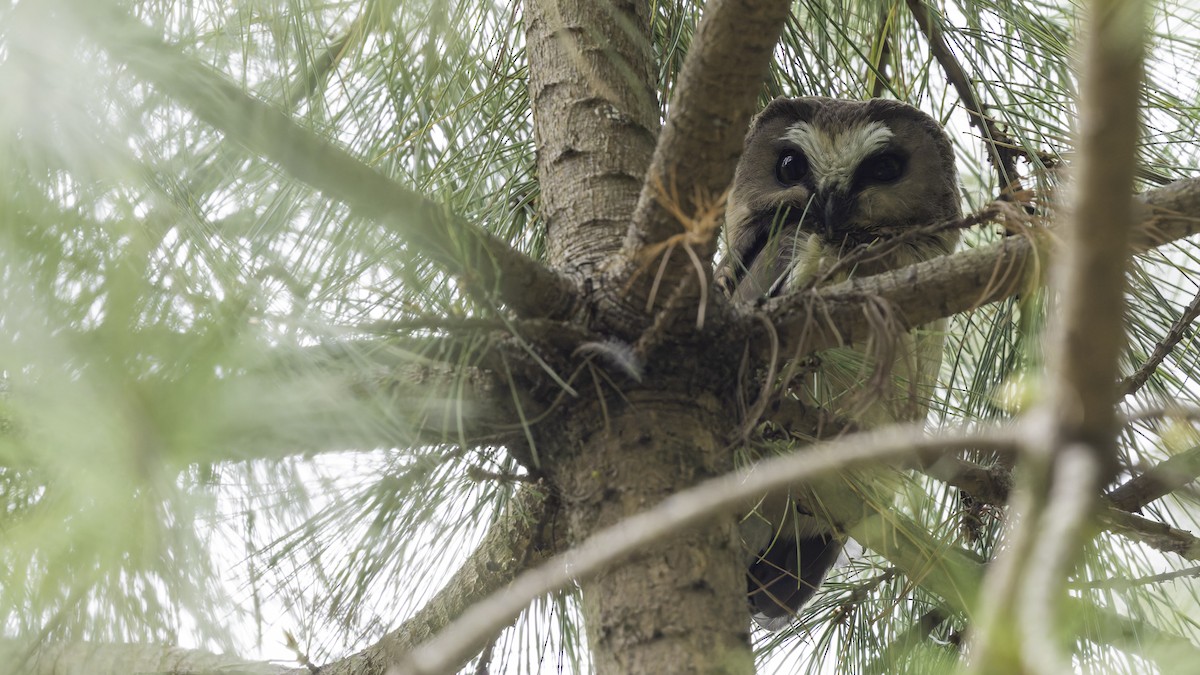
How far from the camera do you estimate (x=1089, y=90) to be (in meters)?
0.67

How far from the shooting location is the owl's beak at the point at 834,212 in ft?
8.66

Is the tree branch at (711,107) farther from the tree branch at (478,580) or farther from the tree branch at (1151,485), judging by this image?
the tree branch at (1151,485)

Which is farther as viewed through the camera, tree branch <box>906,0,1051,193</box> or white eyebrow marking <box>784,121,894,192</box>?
white eyebrow marking <box>784,121,894,192</box>

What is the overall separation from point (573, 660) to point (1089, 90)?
1.68 m

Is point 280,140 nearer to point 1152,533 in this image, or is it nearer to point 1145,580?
point 1152,533

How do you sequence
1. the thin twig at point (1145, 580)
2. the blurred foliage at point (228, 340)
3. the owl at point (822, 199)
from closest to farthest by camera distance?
the blurred foliage at point (228, 340) < the thin twig at point (1145, 580) < the owl at point (822, 199)

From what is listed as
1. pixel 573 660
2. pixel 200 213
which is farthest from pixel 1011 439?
pixel 573 660

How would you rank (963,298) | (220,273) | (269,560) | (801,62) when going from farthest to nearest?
(801,62)
(269,560)
(963,298)
(220,273)

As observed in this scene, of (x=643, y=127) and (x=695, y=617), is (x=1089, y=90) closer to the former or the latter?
(x=695, y=617)

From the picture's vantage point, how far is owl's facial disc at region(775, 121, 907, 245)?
2.69 m

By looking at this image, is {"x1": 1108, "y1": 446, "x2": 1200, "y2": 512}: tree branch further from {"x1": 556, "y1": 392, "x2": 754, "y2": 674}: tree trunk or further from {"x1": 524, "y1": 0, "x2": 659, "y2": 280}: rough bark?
{"x1": 524, "y1": 0, "x2": 659, "y2": 280}: rough bark

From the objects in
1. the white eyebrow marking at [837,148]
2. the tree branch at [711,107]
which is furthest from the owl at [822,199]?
the tree branch at [711,107]

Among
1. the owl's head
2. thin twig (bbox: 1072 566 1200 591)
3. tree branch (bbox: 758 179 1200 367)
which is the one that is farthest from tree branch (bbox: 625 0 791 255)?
the owl's head

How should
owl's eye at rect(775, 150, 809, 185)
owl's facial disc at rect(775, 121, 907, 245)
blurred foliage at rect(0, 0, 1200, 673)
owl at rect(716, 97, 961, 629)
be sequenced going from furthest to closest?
1. owl's eye at rect(775, 150, 809, 185)
2. owl's facial disc at rect(775, 121, 907, 245)
3. owl at rect(716, 97, 961, 629)
4. blurred foliage at rect(0, 0, 1200, 673)
